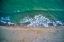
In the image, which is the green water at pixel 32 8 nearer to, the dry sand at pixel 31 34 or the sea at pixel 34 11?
the sea at pixel 34 11

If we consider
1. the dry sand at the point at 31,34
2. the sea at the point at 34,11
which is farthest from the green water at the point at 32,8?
the dry sand at the point at 31,34

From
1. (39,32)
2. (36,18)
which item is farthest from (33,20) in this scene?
(39,32)

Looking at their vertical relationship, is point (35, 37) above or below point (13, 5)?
below

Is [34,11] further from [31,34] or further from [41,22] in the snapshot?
[31,34]

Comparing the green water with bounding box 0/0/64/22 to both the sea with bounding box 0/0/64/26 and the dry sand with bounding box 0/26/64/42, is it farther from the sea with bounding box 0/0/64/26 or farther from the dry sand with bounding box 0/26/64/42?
the dry sand with bounding box 0/26/64/42

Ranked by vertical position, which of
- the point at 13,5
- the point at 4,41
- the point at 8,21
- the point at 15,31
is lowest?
the point at 4,41

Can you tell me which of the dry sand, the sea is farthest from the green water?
the dry sand

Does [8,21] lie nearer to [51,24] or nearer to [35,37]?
[35,37]

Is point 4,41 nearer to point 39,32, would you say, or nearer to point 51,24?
point 39,32
